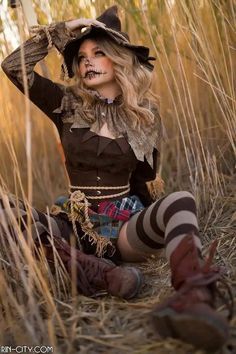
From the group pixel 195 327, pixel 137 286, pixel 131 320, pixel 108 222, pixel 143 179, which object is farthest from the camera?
pixel 143 179

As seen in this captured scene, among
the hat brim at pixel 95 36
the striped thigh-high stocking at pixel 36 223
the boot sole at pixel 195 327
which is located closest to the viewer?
the boot sole at pixel 195 327

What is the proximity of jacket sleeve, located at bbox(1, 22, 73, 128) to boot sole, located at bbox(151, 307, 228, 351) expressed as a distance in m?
0.78

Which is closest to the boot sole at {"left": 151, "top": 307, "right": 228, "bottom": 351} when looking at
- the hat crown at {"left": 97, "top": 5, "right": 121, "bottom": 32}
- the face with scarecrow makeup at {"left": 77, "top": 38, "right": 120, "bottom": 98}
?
the face with scarecrow makeup at {"left": 77, "top": 38, "right": 120, "bottom": 98}

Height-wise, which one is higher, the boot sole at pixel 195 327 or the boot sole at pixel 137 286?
the boot sole at pixel 195 327

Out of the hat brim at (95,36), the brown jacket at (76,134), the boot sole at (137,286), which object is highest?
the hat brim at (95,36)

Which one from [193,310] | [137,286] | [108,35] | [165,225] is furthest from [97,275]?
[108,35]

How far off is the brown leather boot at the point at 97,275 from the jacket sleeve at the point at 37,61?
0.43m

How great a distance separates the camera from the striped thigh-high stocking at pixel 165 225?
1150 mm

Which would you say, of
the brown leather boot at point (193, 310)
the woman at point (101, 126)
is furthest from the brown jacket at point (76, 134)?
the brown leather boot at point (193, 310)

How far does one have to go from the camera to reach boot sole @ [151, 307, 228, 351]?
34.2 inches

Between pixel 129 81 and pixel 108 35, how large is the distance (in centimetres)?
14

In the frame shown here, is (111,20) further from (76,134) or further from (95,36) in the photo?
(76,134)

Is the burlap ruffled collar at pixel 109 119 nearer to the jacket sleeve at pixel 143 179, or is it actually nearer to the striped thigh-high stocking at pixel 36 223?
the jacket sleeve at pixel 143 179

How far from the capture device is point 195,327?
0.88m
